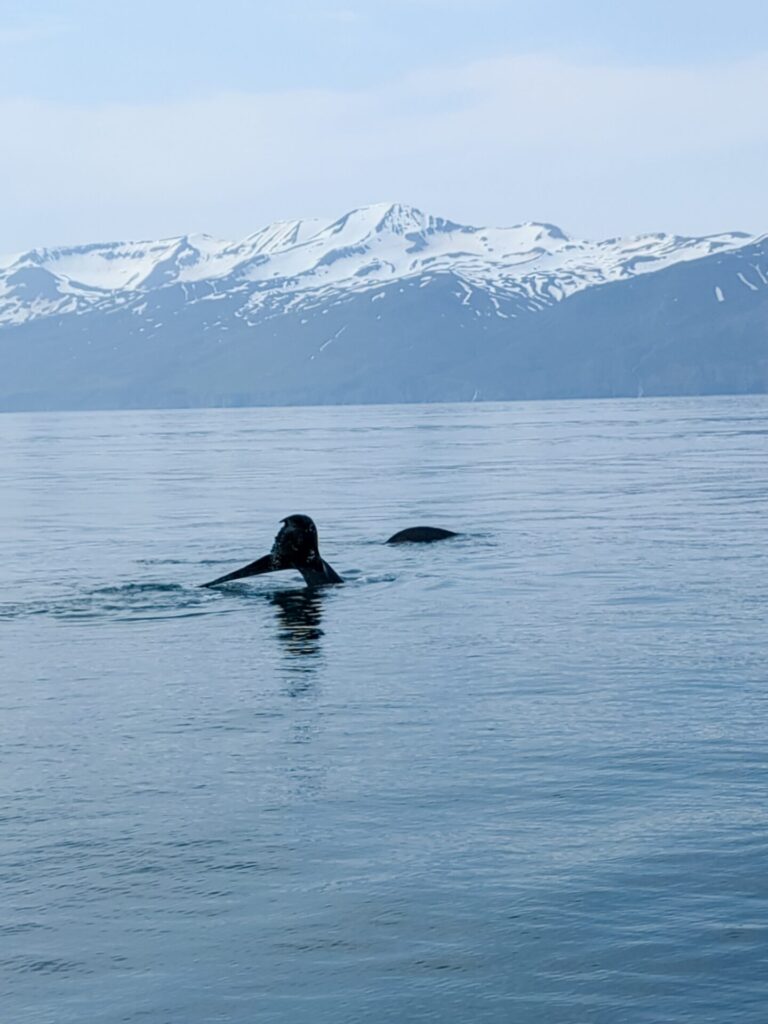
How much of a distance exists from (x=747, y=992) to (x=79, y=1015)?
3.85 metres

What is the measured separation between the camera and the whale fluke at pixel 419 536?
119ft

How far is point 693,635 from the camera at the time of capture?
22.0m

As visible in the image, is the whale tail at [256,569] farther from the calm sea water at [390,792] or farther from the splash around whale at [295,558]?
the calm sea water at [390,792]

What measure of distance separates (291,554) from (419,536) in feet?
27.3

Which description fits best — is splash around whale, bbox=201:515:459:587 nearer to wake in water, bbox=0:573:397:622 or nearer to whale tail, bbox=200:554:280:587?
whale tail, bbox=200:554:280:587

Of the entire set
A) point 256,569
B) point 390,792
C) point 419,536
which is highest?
point 256,569

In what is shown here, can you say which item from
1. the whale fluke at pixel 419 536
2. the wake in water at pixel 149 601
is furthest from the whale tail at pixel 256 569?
the whale fluke at pixel 419 536

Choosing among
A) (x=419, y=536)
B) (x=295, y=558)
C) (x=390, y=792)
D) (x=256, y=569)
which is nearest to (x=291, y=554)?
(x=295, y=558)

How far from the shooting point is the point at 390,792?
13969 millimetres

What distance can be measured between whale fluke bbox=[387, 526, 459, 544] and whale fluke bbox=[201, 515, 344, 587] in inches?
294

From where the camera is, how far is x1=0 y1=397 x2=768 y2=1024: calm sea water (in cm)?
971

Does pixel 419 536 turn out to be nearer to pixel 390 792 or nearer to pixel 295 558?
pixel 295 558

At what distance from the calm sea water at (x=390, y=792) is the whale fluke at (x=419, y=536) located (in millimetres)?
2999

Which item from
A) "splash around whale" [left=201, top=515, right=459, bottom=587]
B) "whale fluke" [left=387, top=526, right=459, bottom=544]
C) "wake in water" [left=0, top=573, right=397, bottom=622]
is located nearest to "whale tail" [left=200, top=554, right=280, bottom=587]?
"splash around whale" [left=201, top=515, right=459, bottom=587]
